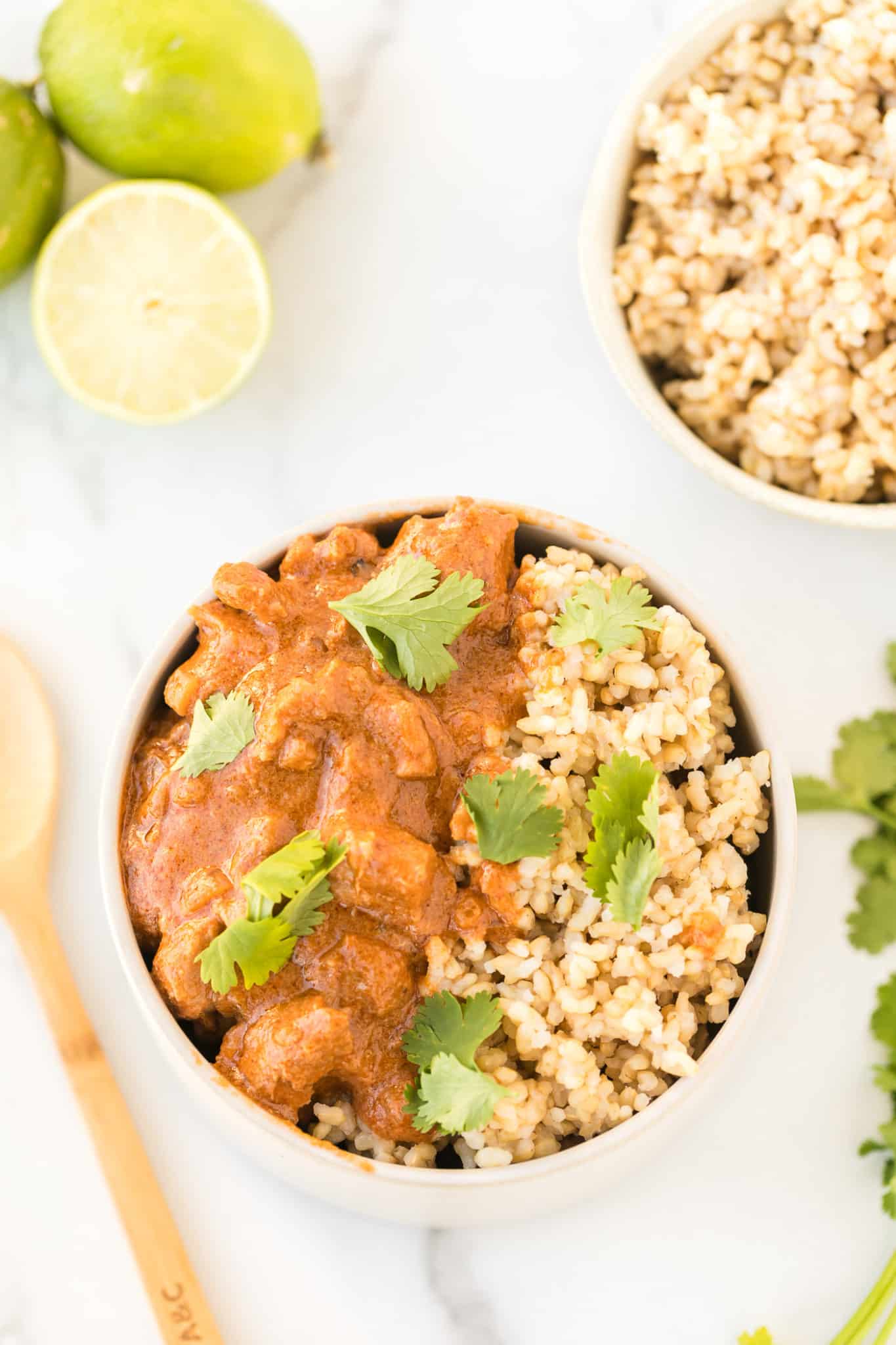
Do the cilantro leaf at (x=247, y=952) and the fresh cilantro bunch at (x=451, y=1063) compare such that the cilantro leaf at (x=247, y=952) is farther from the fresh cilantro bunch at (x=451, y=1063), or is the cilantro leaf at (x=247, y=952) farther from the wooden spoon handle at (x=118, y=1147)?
the wooden spoon handle at (x=118, y=1147)

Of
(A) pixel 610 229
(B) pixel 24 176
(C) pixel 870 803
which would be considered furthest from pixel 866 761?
(B) pixel 24 176

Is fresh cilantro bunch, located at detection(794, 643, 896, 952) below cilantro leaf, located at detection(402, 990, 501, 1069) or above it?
below

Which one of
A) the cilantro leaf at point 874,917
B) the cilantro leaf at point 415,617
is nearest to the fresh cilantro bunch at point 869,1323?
the cilantro leaf at point 874,917

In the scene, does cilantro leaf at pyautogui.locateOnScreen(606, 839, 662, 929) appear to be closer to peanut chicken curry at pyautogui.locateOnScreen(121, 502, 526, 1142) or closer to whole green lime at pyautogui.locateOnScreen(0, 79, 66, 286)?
peanut chicken curry at pyautogui.locateOnScreen(121, 502, 526, 1142)

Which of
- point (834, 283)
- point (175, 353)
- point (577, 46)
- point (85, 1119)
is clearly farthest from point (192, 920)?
point (577, 46)

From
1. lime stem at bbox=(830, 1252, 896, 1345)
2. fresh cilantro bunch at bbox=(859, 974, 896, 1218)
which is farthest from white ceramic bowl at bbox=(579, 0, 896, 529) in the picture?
lime stem at bbox=(830, 1252, 896, 1345)
